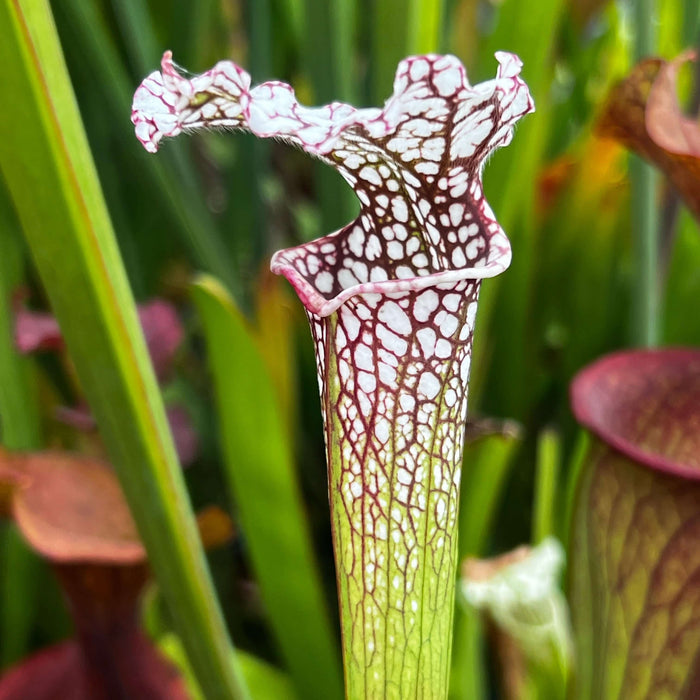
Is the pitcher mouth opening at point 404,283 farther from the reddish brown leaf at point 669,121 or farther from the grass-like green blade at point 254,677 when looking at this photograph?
the grass-like green blade at point 254,677

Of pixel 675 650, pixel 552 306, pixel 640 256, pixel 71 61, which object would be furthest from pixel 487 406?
pixel 71 61

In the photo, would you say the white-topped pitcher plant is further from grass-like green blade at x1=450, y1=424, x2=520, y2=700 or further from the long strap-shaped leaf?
grass-like green blade at x1=450, y1=424, x2=520, y2=700

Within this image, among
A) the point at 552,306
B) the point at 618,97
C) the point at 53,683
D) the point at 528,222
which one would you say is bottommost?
the point at 53,683

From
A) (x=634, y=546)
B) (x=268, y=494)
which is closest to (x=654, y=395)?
(x=634, y=546)

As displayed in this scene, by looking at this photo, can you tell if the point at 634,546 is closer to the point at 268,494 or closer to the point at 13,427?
the point at 268,494

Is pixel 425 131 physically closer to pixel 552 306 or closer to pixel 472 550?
pixel 472 550

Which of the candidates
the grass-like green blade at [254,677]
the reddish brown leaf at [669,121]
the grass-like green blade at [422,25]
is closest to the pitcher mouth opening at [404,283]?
the reddish brown leaf at [669,121]

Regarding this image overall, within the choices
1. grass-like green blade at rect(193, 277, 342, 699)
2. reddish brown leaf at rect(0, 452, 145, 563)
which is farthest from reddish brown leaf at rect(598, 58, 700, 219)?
reddish brown leaf at rect(0, 452, 145, 563)
